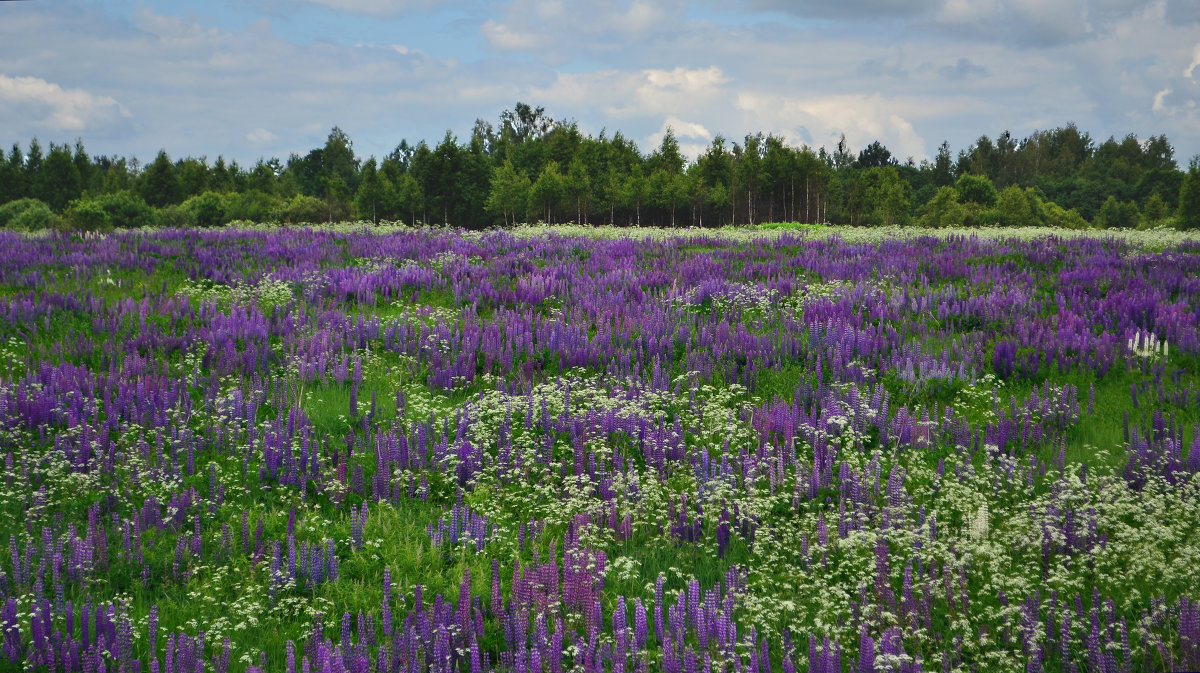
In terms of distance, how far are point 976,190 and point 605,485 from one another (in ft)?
369

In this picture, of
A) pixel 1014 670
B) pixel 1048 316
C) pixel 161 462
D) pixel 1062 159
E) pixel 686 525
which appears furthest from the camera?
pixel 1062 159

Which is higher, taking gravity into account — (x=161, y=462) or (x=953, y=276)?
(x=953, y=276)

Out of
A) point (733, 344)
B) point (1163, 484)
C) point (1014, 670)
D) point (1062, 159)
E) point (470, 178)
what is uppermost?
point (1062, 159)

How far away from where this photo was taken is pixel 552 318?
10.8 metres

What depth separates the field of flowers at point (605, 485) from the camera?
4086mm

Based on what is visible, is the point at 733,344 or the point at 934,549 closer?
the point at 934,549

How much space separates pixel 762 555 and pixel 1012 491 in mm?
2216

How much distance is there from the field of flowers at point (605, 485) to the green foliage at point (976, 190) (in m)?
103

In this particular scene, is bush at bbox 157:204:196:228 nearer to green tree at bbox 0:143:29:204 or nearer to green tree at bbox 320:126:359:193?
green tree at bbox 0:143:29:204

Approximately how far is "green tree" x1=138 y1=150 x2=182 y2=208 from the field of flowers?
9553cm

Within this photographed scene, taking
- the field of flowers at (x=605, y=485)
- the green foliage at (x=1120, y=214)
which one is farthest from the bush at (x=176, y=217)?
the green foliage at (x=1120, y=214)

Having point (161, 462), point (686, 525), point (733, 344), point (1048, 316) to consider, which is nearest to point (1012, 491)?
point (686, 525)

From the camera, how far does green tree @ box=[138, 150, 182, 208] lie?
93500mm

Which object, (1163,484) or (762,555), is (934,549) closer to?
(762,555)
